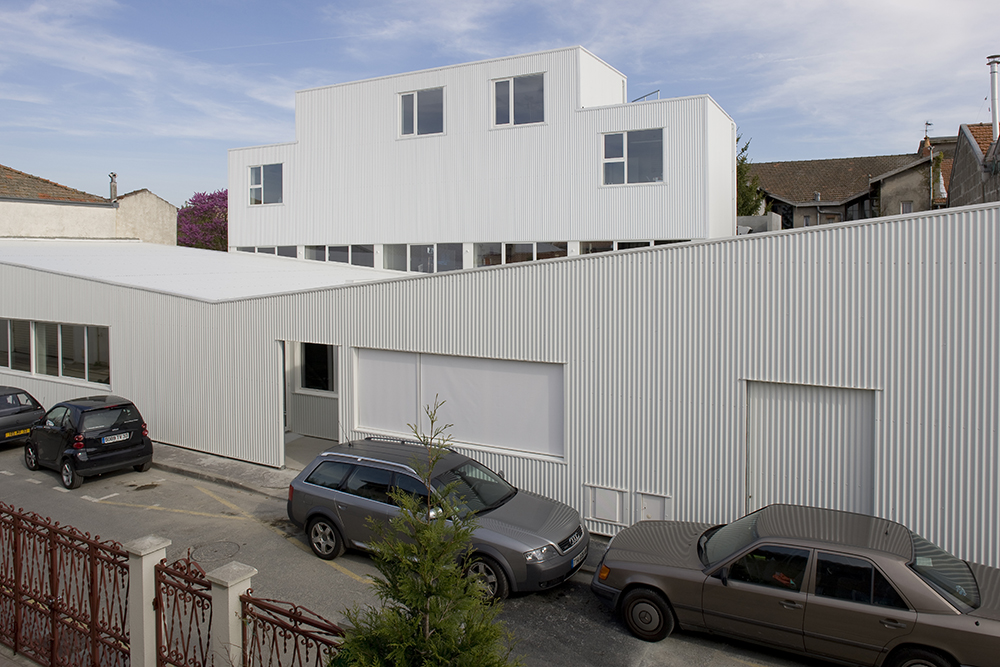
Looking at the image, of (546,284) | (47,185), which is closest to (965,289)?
(546,284)

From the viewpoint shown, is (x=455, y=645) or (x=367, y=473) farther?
(x=367, y=473)

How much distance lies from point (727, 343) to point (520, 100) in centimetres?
1351

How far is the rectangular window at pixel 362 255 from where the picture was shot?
2395 centimetres

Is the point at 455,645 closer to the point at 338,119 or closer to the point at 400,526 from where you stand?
Answer: the point at 400,526

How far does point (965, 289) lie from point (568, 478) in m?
5.85

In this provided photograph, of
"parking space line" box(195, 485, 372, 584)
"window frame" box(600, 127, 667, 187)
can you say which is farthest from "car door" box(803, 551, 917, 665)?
"window frame" box(600, 127, 667, 187)

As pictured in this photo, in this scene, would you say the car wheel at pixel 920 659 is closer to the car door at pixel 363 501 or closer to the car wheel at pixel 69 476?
the car door at pixel 363 501

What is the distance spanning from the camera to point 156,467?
14.8 meters

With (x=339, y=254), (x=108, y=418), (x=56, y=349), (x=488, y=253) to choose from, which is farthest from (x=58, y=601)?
(x=339, y=254)

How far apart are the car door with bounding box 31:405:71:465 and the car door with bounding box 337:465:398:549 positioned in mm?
6928

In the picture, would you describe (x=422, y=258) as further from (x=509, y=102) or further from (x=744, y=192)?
(x=744, y=192)

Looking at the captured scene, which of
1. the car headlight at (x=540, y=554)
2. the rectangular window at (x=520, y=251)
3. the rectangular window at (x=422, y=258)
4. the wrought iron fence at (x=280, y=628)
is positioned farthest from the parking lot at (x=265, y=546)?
the rectangular window at (x=520, y=251)

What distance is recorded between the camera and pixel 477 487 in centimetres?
969

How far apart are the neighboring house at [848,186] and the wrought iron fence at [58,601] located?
41875mm
